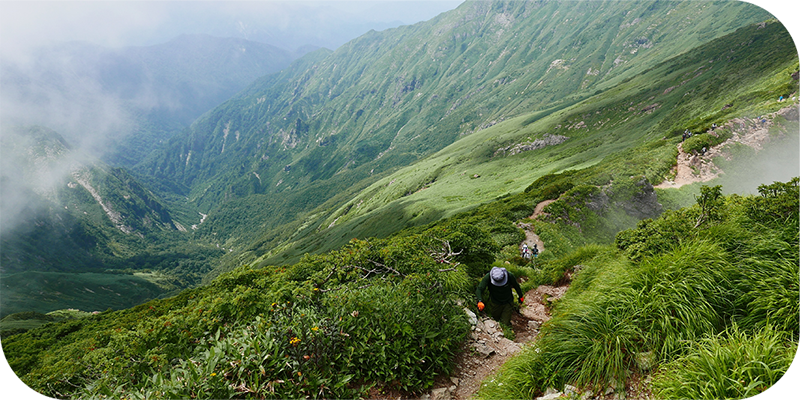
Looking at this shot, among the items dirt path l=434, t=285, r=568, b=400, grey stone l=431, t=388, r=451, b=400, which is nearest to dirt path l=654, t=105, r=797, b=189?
dirt path l=434, t=285, r=568, b=400

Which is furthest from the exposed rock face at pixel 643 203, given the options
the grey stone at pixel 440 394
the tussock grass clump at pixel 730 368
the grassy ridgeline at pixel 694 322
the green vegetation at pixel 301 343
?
the grey stone at pixel 440 394

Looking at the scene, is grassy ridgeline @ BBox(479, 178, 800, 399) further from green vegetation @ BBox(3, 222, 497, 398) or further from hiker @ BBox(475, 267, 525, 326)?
hiker @ BBox(475, 267, 525, 326)

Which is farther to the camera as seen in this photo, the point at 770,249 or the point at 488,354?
the point at 488,354

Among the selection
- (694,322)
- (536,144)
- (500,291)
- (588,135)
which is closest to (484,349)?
(500,291)

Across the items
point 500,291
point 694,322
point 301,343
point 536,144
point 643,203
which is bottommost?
point 536,144

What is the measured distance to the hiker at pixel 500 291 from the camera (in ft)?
28.5

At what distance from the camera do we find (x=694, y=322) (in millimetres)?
4836

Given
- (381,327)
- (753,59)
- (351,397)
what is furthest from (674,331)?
(753,59)

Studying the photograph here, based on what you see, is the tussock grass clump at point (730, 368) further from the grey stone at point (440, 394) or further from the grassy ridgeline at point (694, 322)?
the grey stone at point (440, 394)

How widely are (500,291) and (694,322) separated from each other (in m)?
4.44

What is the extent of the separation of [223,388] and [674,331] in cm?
714

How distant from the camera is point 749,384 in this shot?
12.3 ft

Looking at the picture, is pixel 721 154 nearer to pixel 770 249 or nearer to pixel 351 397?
pixel 770 249

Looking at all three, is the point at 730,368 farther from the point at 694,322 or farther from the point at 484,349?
the point at 484,349
